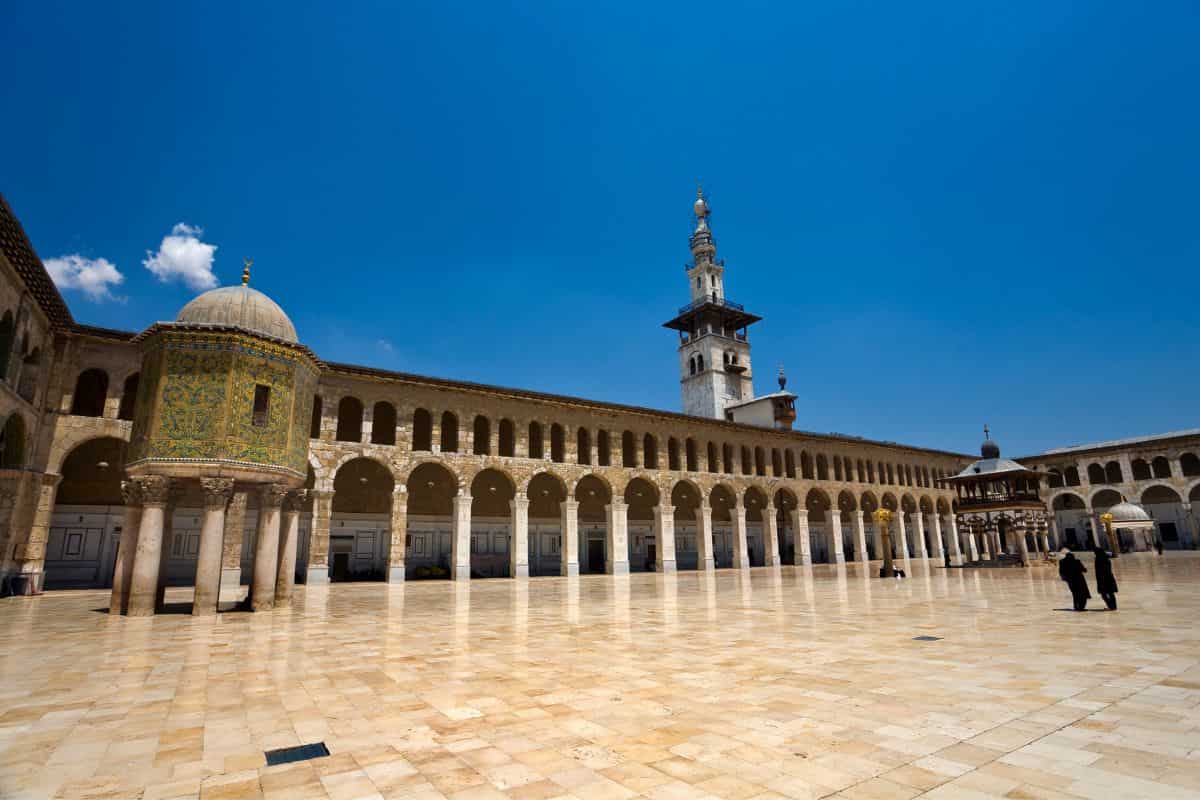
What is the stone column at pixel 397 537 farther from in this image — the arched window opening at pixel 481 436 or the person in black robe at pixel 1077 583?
the person in black robe at pixel 1077 583

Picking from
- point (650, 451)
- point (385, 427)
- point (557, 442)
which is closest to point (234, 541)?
point (385, 427)

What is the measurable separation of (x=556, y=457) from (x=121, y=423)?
1717 cm

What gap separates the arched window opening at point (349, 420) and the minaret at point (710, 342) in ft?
103

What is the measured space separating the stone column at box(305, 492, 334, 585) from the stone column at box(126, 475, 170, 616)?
10107 mm

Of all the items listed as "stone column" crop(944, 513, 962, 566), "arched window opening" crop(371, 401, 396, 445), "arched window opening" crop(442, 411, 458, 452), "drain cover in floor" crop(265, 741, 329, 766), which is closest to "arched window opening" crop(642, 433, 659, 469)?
"arched window opening" crop(442, 411, 458, 452)

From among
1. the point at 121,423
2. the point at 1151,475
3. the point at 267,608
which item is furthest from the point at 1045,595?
the point at 1151,475

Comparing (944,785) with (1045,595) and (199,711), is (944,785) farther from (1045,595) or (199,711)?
(1045,595)

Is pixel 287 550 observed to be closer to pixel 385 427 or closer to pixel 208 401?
pixel 208 401

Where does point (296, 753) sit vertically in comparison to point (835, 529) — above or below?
below

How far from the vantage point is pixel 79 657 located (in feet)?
27.7

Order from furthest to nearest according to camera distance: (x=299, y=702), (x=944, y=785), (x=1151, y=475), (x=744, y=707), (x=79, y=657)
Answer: (x=1151, y=475) < (x=79, y=657) < (x=299, y=702) < (x=744, y=707) < (x=944, y=785)

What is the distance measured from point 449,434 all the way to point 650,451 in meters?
11.4

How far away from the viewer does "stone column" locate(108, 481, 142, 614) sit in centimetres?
1401

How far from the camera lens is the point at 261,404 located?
14641 mm
